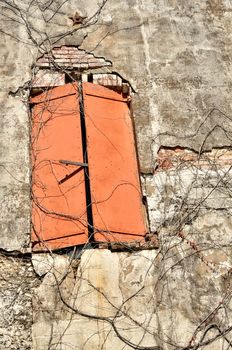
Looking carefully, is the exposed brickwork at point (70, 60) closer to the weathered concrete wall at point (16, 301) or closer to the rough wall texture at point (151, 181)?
the rough wall texture at point (151, 181)

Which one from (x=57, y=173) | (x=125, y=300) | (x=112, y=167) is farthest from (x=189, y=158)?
(x=125, y=300)

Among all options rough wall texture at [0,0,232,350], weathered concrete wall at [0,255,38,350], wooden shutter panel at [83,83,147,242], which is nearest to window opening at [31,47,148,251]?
wooden shutter panel at [83,83,147,242]

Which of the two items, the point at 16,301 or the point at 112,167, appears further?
the point at 112,167

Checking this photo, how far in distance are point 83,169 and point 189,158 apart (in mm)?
1190

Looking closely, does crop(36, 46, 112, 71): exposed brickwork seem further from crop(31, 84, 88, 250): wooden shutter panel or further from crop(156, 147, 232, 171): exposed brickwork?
crop(156, 147, 232, 171): exposed brickwork

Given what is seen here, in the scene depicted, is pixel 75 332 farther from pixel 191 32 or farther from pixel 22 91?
pixel 191 32

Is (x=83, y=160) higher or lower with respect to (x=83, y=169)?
higher

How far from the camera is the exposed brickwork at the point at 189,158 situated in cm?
582

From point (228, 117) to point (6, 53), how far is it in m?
2.77

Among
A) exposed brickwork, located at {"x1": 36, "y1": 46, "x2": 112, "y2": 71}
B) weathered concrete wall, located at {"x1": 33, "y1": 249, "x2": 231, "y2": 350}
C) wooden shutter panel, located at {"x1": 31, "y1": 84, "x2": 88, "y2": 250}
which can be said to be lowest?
weathered concrete wall, located at {"x1": 33, "y1": 249, "x2": 231, "y2": 350}

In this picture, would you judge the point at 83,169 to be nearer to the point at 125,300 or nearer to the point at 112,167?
the point at 112,167

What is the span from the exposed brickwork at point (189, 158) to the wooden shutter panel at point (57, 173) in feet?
2.98

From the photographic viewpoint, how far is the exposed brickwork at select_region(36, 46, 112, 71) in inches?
255

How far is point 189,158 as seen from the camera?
5.88 meters
